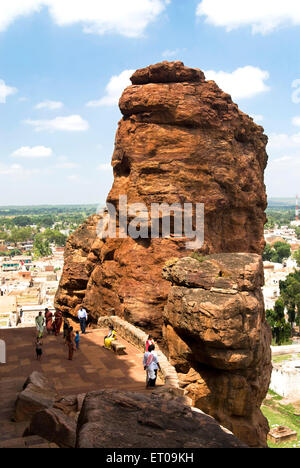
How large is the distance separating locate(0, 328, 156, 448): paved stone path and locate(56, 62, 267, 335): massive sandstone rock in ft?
11.3

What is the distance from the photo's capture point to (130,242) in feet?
60.5

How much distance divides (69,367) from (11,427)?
16.8 ft

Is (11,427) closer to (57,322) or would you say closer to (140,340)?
(140,340)

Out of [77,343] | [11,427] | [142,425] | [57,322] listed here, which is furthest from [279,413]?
[142,425]

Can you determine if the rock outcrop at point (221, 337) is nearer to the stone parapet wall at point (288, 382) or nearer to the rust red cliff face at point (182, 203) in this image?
the rust red cliff face at point (182, 203)

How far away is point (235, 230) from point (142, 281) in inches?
245

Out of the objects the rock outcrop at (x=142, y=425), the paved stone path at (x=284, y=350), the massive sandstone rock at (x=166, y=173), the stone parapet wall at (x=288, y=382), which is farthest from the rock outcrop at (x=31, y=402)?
the paved stone path at (x=284, y=350)

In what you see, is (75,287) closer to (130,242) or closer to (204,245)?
(130,242)

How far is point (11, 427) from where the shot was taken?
6.75 m

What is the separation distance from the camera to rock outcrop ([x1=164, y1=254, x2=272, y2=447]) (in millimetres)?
12797

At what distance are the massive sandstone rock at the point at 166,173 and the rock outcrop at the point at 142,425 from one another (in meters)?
10.5

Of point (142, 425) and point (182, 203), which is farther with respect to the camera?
point (182, 203)

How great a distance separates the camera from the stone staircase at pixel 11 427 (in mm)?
5761

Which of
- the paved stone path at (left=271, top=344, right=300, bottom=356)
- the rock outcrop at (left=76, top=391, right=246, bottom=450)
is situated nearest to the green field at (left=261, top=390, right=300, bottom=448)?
the paved stone path at (left=271, top=344, right=300, bottom=356)
